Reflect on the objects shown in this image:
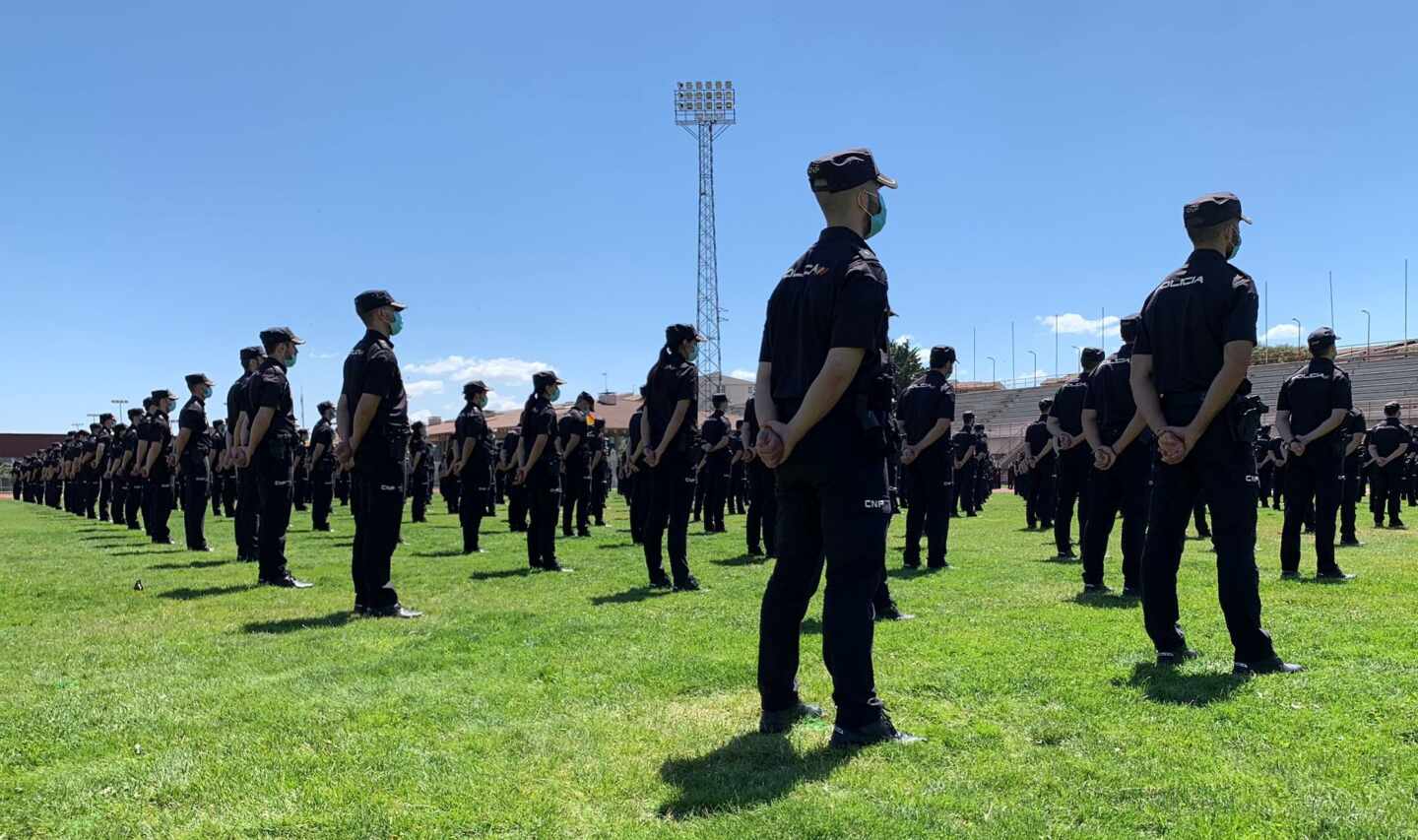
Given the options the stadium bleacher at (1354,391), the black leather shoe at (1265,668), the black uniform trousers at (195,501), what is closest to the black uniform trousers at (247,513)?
the black uniform trousers at (195,501)

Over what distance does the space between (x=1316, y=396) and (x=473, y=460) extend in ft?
33.1

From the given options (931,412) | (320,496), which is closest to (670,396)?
(931,412)

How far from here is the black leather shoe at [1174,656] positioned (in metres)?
5.32

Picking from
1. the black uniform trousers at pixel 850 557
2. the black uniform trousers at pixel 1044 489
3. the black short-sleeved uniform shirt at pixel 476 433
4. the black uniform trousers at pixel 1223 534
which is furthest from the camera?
the black uniform trousers at pixel 1044 489

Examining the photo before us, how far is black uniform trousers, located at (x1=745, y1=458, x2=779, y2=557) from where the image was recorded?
11.8 meters

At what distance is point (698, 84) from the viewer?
197 feet

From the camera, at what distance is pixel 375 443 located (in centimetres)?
781

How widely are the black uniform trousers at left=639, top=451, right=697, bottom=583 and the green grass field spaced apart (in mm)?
1060

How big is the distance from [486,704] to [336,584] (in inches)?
221

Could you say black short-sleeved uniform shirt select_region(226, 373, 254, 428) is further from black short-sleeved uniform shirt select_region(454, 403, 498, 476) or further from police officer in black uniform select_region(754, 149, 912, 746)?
police officer in black uniform select_region(754, 149, 912, 746)

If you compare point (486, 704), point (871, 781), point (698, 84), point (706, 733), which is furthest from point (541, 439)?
point (698, 84)

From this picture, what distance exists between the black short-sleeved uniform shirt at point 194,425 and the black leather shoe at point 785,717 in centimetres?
1236

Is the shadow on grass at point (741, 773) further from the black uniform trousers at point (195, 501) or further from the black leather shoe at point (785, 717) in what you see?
the black uniform trousers at point (195, 501)

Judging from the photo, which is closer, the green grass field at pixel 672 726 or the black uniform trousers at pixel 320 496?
the green grass field at pixel 672 726
